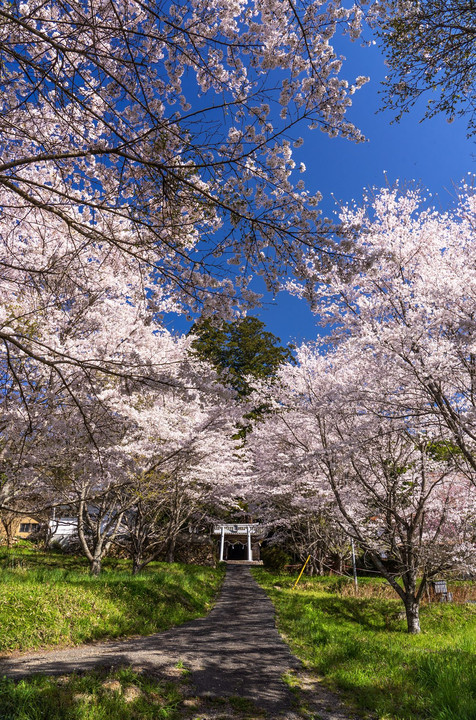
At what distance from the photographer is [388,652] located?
22.1 ft

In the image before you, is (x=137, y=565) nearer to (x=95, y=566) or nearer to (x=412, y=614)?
(x=95, y=566)

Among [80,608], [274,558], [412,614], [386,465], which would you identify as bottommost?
[274,558]

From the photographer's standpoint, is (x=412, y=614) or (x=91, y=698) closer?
(x=91, y=698)

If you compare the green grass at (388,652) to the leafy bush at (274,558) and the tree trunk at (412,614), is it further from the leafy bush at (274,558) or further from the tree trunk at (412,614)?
the leafy bush at (274,558)

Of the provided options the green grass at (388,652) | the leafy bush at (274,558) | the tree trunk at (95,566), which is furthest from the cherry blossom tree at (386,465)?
the leafy bush at (274,558)

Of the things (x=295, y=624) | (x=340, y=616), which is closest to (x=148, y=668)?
(x=295, y=624)

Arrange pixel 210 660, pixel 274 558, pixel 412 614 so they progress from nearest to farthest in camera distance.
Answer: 1. pixel 210 660
2. pixel 412 614
3. pixel 274 558

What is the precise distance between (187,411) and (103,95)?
28.1 feet

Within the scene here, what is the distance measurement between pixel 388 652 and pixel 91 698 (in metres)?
4.86

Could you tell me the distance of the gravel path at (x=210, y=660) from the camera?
4906 millimetres

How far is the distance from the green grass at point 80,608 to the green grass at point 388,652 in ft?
9.05

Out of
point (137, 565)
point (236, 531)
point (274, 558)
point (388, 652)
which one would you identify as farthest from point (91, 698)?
point (236, 531)

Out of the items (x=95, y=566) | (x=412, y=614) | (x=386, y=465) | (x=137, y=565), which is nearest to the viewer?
(x=412, y=614)

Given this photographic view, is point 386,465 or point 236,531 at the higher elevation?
point 386,465
